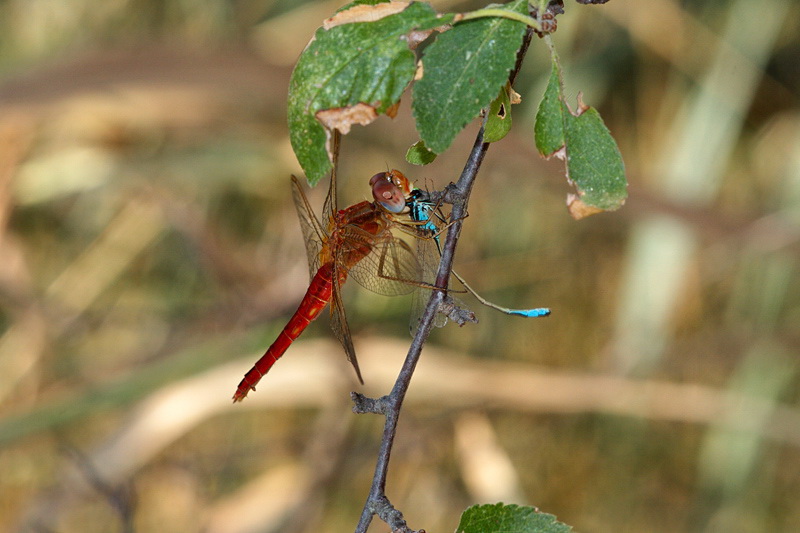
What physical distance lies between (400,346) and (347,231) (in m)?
1.75

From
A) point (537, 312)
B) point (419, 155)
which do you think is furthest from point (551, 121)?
point (537, 312)

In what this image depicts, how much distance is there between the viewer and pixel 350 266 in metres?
1.27

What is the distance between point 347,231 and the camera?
1.28 m

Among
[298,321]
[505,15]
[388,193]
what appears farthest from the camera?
[298,321]

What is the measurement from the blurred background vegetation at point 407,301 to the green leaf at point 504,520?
195 cm

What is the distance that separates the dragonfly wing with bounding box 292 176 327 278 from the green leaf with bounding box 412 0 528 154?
699 millimetres

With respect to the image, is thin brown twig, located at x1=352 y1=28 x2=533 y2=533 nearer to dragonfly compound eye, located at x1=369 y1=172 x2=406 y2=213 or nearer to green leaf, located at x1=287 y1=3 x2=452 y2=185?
green leaf, located at x1=287 y1=3 x2=452 y2=185

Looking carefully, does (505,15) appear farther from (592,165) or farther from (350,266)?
(350,266)

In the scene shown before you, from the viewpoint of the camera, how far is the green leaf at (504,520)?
29.3 inches

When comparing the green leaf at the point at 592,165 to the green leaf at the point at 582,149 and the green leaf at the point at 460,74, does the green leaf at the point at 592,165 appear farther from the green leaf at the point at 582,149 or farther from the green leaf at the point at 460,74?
the green leaf at the point at 460,74

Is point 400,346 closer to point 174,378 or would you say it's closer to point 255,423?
point 174,378

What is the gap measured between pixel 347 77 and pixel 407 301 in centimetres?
283

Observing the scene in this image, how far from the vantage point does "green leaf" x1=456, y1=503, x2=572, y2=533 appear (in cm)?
75

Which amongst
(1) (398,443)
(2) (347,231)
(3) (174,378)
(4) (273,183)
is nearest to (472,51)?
(2) (347,231)
